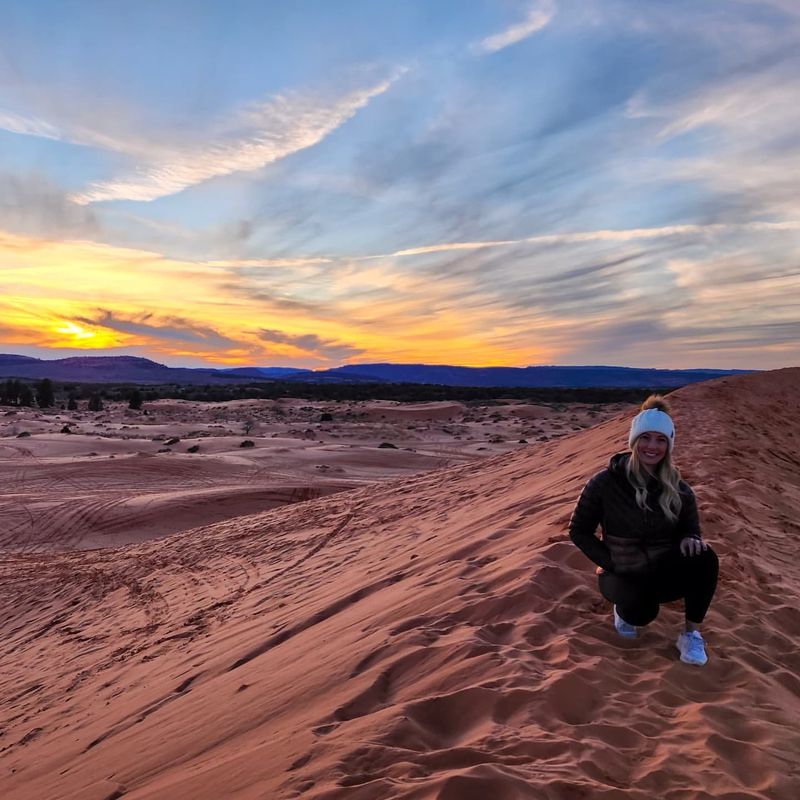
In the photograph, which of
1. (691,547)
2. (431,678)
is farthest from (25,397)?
(691,547)

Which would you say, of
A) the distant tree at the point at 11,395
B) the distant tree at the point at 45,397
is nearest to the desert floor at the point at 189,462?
the distant tree at the point at 45,397

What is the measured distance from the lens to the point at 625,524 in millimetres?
3654

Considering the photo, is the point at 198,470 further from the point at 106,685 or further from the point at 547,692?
the point at 547,692

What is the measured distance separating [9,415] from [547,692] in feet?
121

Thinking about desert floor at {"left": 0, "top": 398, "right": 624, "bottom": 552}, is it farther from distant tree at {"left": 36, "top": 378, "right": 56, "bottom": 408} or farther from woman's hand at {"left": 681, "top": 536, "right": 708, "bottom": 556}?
woman's hand at {"left": 681, "top": 536, "right": 708, "bottom": 556}

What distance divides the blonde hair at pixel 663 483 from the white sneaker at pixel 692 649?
633 mm

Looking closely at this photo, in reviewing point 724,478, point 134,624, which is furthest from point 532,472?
point 134,624

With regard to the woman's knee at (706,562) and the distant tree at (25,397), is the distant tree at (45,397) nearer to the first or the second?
the distant tree at (25,397)

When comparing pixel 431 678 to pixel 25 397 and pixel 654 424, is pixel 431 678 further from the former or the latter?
pixel 25 397

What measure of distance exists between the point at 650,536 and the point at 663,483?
0.31 m

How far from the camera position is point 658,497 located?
11.9ft

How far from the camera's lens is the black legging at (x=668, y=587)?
11.4 ft

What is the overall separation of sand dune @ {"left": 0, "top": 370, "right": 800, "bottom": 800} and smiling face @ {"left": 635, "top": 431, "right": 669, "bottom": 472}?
1029mm

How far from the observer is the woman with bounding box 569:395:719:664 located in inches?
138
